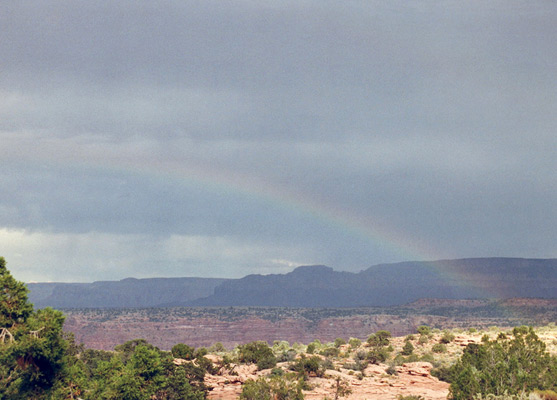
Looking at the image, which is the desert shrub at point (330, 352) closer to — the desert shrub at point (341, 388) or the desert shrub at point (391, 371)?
the desert shrub at point (391, 371)

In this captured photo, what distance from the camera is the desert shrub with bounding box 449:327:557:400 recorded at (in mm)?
32844

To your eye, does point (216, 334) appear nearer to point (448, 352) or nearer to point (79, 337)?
point (79, 337)

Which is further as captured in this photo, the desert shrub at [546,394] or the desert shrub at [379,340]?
the desert shrub at [379,340]

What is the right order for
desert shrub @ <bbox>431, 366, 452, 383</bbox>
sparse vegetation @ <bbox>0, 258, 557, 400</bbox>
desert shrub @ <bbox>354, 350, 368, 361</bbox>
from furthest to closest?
desert shrub @ <bbox>354, 350, 368, 361</bbox> → desert shrub @ <bbox>431, 366, 452, 383</bbox> → sparse vegetation @ <bbox>0, 258, 557, 400</bbox>

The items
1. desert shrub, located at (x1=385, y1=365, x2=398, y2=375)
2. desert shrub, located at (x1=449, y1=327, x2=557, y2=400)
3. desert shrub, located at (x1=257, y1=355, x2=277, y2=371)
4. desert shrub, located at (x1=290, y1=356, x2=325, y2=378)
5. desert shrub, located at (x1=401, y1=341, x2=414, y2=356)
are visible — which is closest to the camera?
desert shrub, located at (x1=449, y1=327, x2=557, y2=400)

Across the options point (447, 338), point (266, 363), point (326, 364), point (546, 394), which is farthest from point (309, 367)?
point (546, 394)

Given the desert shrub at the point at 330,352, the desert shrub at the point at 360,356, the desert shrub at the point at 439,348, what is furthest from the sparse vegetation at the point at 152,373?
the desert shrub at the point at 330,352

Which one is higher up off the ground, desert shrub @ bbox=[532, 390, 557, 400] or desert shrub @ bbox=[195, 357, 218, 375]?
desert shrub @ bbox=[532, 390, 557, 400]

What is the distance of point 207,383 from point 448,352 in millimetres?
26545

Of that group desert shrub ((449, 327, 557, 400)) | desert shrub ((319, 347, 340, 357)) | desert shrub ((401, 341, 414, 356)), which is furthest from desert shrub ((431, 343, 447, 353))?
desert shrub ((449, 327, 557, 400))

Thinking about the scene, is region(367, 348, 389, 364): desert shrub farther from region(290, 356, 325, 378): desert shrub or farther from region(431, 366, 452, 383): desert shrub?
region(290, 356, 325, 378): desert shrub

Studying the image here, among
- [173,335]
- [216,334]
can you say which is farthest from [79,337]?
[216,334]

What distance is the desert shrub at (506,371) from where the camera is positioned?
32.8 meters

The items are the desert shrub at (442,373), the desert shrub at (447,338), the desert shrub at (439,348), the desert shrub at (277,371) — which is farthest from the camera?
the desert shrub at (447,338)
